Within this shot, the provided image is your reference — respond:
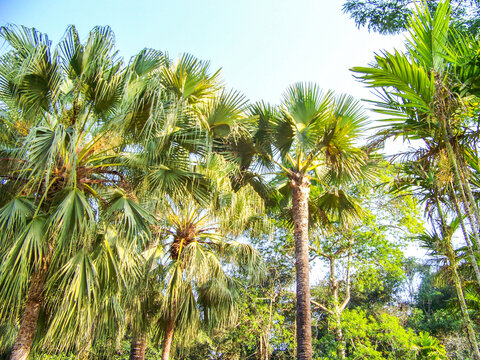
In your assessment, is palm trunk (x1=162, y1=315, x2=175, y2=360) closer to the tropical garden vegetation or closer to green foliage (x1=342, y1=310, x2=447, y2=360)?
the tropical garden vegetation

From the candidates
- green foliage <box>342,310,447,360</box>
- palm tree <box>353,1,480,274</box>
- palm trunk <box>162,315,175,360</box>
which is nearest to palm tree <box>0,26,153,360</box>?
palm trunk <box>162,315,175,360</box>

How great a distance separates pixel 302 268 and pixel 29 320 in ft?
13.7

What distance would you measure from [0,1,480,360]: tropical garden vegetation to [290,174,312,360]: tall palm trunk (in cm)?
2

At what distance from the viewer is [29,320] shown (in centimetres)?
464

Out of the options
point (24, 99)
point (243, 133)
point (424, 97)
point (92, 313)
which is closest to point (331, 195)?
point (243, 133)

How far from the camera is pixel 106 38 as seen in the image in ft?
17.2

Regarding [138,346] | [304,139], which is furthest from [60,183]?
[138,346]

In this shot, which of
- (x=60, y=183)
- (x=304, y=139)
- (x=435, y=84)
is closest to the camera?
(x=435, y=84)

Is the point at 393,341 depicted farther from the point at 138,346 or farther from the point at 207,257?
the point at 138,346

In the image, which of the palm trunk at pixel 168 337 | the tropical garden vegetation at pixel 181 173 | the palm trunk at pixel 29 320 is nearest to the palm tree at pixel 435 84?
the tropical garden vegetation at pixel 181 173

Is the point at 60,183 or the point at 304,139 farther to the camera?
the point at 304,139

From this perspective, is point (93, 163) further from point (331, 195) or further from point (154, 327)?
point (331, 195)

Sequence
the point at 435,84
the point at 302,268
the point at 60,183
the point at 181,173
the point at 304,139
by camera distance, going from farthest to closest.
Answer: the point at 304,139 < the point at 302,268 < the point at 181,173 < the point at 60,183 < the point at 435,84

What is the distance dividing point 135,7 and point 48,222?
426cm
